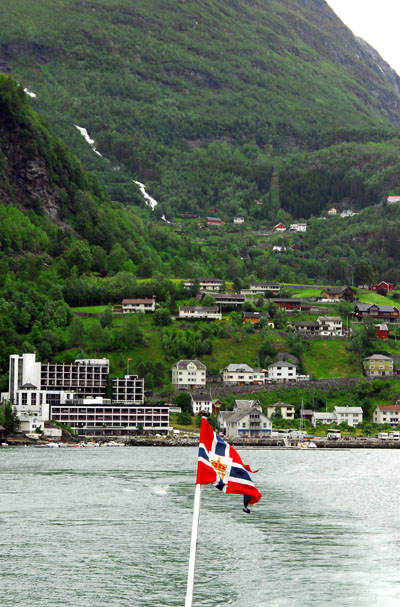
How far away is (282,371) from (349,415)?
63.2ft

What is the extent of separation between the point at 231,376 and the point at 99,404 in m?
25.0

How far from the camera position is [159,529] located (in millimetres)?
72125

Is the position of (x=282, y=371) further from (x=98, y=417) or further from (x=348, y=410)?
(x=98, y=417)

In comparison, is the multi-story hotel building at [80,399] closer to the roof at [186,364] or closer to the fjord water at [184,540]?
the roof at [186,364]

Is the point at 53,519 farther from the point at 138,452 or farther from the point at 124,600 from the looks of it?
the point at 138,452

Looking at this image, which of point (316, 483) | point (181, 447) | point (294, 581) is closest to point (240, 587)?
point (294, 581)

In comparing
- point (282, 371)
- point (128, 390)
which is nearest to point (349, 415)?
point (282, 371)

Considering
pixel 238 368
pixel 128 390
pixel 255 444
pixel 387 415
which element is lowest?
pixel 255 444

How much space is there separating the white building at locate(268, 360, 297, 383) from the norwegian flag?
16671 cm

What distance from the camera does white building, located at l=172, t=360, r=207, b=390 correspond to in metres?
192

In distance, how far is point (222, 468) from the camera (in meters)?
30.9

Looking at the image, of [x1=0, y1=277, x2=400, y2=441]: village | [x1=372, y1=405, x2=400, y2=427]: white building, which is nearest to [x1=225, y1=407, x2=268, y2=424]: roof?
[x1=0, y1=277, x2=400, y2=441]: village

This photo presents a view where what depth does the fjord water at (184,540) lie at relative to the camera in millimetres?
53156

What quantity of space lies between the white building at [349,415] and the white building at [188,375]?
25.2 m
